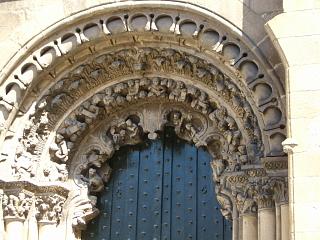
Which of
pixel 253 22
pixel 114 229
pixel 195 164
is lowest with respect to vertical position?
pixel 114 229

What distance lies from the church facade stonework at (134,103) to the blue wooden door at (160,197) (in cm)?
15

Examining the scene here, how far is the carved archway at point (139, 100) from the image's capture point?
8.12 metres

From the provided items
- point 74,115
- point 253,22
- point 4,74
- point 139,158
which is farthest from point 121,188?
point 253,22

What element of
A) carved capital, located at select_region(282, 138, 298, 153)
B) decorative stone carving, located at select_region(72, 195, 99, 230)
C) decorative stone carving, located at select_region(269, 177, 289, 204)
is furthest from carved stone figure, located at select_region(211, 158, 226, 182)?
carved capital, located at select_region(282, 138, 298, 153)

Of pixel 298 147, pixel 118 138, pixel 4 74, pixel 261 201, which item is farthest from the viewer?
pixel 118 138

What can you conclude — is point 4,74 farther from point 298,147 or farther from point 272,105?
point 298,147

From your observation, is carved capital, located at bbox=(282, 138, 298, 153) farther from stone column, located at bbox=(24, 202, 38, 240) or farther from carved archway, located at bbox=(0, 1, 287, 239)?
stone column, located at bbox=(24, 202, 38, 240)

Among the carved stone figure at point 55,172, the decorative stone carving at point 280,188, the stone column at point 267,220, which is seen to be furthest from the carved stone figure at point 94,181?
the decorative stone carving at point 280,188

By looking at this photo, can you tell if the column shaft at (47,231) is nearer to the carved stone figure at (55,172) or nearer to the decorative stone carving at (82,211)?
the decorative stone carving at (82,211)

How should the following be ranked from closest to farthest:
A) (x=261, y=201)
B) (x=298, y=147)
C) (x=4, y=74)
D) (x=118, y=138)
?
(x=298, y=147) → (x=261, y=201) → (x=4, y=74) → (x=118, y=138)

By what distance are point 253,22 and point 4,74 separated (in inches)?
105

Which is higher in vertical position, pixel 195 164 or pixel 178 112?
pixel 178 112

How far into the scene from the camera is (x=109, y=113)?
367 inches

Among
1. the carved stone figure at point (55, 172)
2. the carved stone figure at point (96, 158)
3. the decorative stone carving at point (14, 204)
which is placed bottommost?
the decorative stone carving at point (14, 204)
